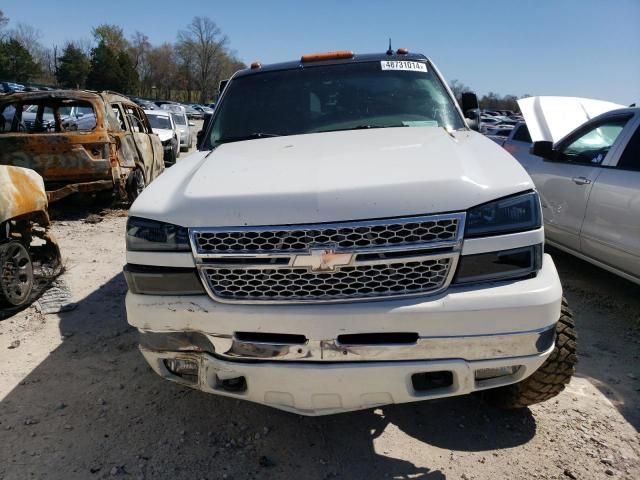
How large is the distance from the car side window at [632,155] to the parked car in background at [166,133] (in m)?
12.8

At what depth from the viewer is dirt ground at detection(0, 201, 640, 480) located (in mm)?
2463

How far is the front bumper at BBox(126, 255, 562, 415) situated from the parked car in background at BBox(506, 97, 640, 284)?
2282 millimetres

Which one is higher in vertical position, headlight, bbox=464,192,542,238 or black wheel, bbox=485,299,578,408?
headlight, bbox=464,192,542,238

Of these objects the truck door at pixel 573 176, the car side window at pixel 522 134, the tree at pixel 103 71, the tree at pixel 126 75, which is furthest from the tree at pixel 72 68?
the truck door at pixel 573 176

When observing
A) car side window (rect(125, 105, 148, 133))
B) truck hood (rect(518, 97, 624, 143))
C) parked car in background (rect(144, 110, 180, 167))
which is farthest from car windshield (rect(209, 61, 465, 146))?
parked car in background (rect(144, 110, 180, 167))

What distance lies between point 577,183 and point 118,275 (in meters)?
4.66

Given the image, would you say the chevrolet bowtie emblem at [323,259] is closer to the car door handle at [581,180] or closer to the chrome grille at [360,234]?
the chrome grille at [360,234]

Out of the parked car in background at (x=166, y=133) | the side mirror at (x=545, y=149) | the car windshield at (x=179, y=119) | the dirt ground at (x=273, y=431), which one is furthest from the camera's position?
the car windshield at (x=179, y=119)

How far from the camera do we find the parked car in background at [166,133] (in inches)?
600

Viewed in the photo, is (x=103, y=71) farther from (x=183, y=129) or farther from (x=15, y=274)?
(x=15, y=274)

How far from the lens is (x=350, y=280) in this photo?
2.12 meters

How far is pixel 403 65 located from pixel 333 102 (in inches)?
25.2

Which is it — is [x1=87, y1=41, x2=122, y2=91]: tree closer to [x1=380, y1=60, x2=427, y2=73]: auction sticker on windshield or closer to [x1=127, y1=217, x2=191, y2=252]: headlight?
[x1=380, y1=60, x2=427, y2=73]: auction sticker on windshield

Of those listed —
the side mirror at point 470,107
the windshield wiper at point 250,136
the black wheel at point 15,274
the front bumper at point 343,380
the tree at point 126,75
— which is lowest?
the black wheel at point 15,274
